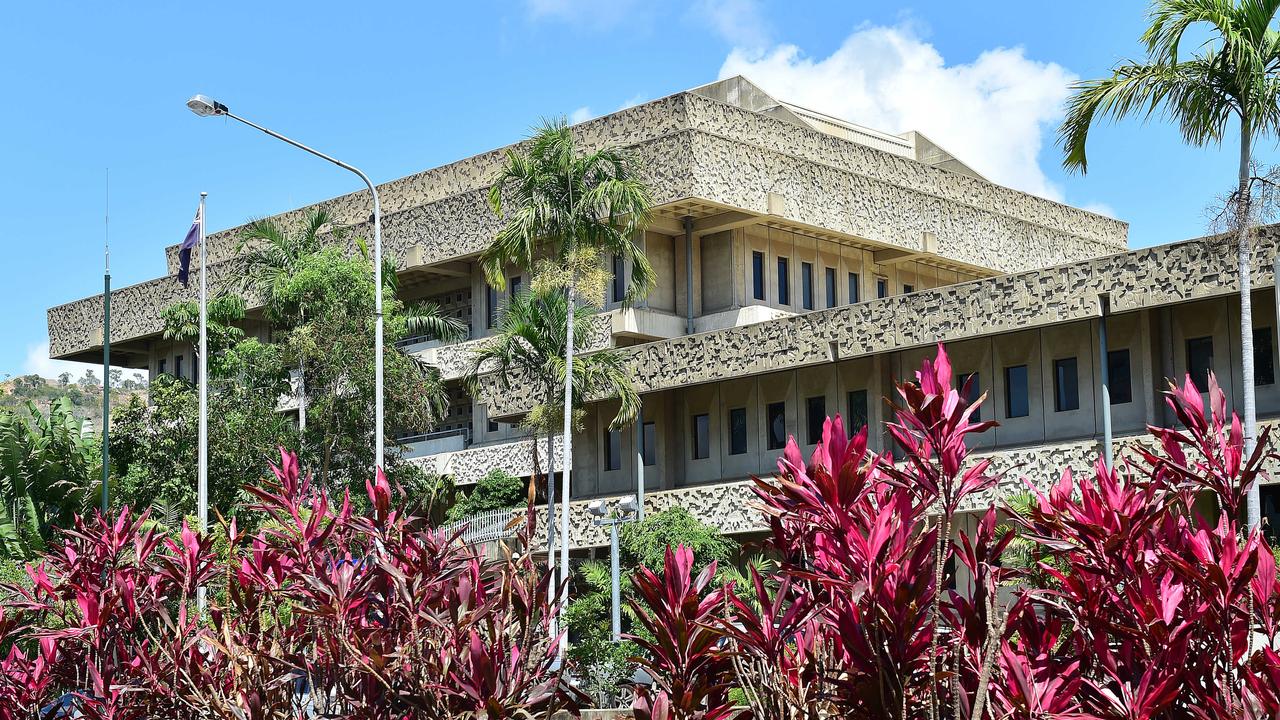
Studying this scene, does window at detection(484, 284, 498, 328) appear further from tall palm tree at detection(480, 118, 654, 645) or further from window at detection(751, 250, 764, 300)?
tall palm tree at detection(480, 118, 654, 645)

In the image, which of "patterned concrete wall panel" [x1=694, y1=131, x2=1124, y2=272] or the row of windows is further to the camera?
the row of windows

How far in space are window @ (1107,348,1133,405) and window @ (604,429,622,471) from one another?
1353 cm

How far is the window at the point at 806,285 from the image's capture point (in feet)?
137

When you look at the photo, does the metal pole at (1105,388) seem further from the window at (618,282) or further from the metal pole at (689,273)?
the window at (618,282)

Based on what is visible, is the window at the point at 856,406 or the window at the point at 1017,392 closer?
the window at the point at 1017,392

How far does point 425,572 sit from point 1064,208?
45.1m

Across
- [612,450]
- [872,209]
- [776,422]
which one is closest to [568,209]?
[776,422]

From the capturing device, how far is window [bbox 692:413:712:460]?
121 feet

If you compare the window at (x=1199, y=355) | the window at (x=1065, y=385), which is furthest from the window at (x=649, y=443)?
the window at (x=1199, y=355)

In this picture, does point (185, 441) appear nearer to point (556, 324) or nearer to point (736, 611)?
point (556, 324)

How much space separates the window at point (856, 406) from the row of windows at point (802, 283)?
7.03 meters

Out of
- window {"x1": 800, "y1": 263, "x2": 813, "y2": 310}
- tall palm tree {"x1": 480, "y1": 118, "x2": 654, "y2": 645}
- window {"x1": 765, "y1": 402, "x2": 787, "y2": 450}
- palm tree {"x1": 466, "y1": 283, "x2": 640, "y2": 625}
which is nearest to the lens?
tall palm tree {"x1": 480, "y1": 118, "x2": 654, "y2": 645}

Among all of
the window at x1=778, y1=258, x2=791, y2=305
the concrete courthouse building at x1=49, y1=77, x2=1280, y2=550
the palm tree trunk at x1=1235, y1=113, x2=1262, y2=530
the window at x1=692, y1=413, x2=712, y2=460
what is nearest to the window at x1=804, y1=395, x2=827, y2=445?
the concrete courthouse building at x1=49, y1=77, x2=1280, y2=550

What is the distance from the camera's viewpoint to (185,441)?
134 feet
